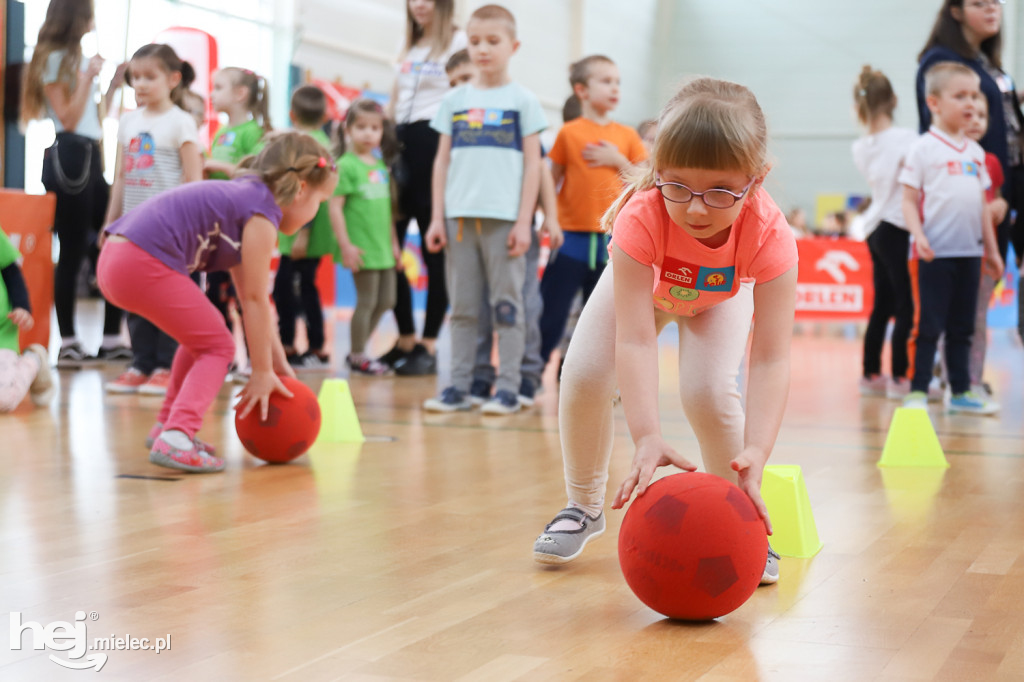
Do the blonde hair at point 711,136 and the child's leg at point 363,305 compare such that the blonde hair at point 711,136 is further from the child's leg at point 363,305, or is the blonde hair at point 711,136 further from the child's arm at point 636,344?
the child's leg at point 363,305

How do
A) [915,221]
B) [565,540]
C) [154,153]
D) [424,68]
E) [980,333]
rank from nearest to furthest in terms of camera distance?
[565,540]
[915,221]
[980,333]
[154,153]
[424,68]

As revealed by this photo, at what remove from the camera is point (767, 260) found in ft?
6.95

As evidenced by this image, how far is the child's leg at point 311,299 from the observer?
6840 mm

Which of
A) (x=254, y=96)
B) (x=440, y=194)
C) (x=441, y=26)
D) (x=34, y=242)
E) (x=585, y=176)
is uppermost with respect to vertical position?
(x=441, y=26)

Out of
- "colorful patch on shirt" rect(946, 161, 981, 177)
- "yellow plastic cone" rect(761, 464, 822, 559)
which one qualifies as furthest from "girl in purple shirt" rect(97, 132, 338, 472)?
"colorful patch on shirt" rect(946, 161, 981, 177)

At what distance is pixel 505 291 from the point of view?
4.99 meters

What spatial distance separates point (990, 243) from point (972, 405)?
2.48 ft

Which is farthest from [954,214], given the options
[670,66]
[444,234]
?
[670,66]

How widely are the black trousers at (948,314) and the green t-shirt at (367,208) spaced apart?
2.98 metres

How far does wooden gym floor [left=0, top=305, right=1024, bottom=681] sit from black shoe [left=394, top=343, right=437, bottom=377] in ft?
8.28

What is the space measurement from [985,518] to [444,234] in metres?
2.87

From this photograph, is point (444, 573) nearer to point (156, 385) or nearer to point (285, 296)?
point (156, 385)

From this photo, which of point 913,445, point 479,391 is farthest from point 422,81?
point 913,445

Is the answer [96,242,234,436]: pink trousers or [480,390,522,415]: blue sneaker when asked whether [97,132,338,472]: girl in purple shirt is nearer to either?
[96,242,234,436]: pink trousers
